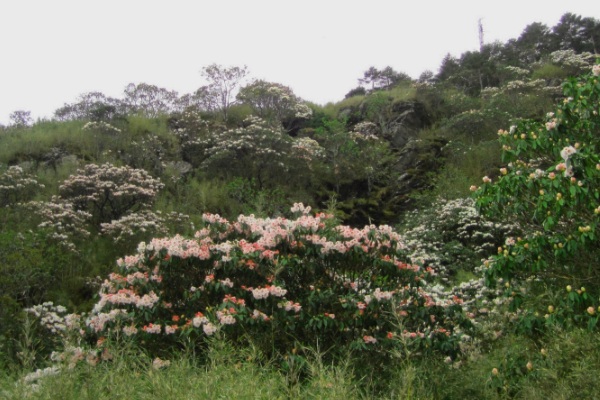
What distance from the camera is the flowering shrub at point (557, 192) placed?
Result: 4293 millimetres

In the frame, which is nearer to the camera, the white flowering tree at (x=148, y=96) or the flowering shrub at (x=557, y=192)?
the flowering shrub at (x=557, y=192)

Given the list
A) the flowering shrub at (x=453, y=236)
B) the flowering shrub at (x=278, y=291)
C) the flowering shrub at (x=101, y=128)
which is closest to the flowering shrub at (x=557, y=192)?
the flowering shrub at (x=278, y=291)

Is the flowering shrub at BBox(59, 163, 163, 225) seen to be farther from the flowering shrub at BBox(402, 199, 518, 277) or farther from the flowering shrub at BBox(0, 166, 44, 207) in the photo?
the flowering shrub at BBox(402, 199, 518, 277)

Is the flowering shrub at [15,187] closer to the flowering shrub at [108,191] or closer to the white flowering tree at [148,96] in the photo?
the flowering shrub at [108,191]

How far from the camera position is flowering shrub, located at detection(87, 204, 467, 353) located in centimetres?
518

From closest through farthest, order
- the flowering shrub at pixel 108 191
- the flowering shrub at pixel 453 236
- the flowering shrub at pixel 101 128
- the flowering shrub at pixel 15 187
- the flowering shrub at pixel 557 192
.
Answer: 1. the flowering shrub at pixel 557 192
2. the flowering shrub at pixel 453 236
3. the flowering shrub at pixel 15 187
4. the flowering shrub at pixel 108 191
5. the flowering shrub at pixel 101 128

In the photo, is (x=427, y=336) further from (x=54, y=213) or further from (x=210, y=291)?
(x=54, y=213)

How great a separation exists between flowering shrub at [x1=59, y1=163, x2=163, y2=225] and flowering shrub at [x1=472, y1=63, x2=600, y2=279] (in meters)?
8.75

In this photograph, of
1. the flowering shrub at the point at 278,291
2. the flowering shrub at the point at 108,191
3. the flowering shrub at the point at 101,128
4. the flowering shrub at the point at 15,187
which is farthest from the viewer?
the flowering shrub at the point at 101,128

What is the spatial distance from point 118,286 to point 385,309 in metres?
3.00

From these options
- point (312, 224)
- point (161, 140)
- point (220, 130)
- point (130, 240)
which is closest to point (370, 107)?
point (220, 130)

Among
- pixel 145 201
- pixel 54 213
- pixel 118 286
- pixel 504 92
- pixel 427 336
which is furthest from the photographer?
pixel 504 92

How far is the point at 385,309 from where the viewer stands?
5.49 metres

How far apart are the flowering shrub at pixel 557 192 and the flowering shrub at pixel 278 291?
112cm
